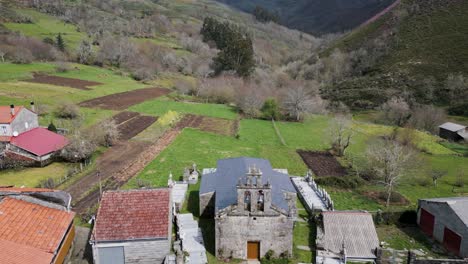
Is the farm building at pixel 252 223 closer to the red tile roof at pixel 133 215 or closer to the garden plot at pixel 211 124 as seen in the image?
the red tile roof at pixel 133 215

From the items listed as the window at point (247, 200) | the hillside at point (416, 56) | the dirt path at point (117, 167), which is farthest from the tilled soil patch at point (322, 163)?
the hillside at point (416, 56)

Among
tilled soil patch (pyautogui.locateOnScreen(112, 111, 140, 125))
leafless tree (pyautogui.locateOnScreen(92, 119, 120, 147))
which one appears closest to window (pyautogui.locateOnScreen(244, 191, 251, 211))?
leafless tree (pyautogui.locateOnScreen(92, 119, 120, 147))

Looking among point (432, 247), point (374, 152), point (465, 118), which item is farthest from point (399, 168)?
point (465, 118)

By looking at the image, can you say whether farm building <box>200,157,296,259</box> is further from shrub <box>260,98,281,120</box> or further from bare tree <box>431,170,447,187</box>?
shrub <box>260,98,281,120</box>

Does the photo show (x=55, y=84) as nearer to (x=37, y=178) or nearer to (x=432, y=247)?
(x=37, y=178)

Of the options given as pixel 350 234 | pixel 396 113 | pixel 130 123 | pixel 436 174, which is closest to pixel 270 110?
pixel 396 113
